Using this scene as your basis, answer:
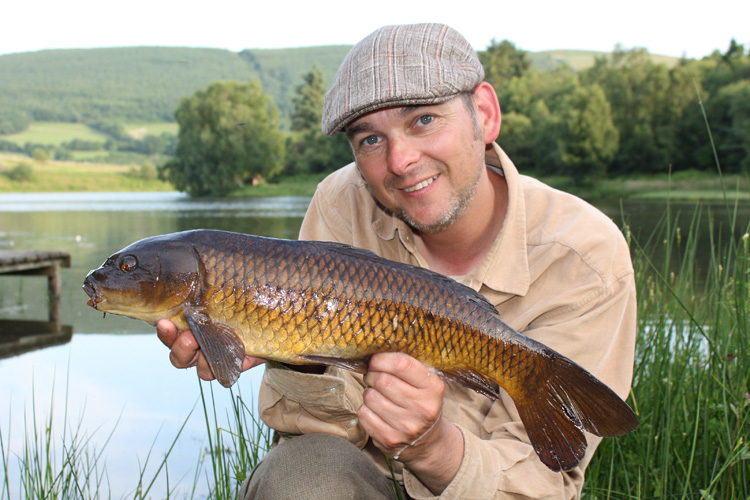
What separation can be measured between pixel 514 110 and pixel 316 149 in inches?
657

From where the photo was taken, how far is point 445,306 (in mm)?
1645

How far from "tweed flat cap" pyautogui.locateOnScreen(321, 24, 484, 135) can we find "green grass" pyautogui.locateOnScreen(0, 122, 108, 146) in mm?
75613

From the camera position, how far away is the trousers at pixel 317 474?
73.2 inches

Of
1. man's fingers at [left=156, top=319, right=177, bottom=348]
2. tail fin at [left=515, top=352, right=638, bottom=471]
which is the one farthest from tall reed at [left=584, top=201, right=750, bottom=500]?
man's fingers at [left=156, top=319, right=177, bottom=348]

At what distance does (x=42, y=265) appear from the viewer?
349 inches

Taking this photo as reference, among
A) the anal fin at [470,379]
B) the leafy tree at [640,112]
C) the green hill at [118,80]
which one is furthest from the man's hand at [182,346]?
the green hill at [118,80]

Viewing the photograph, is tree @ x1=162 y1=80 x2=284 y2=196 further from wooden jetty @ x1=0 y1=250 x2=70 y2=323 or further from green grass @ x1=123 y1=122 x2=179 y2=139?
green grass @ x1=123 y1=122 x2=179 y2=139

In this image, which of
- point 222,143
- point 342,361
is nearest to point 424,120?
point 342,361

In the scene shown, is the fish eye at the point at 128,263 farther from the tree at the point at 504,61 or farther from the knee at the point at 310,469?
the tree at the point at 504,61

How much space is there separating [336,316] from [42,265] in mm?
8418

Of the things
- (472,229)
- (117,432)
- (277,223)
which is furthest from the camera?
(277,223)

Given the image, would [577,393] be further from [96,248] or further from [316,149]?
[316,149]

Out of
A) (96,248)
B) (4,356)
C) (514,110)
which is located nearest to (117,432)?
(4,356)

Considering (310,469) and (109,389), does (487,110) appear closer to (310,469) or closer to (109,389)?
(310,469)
